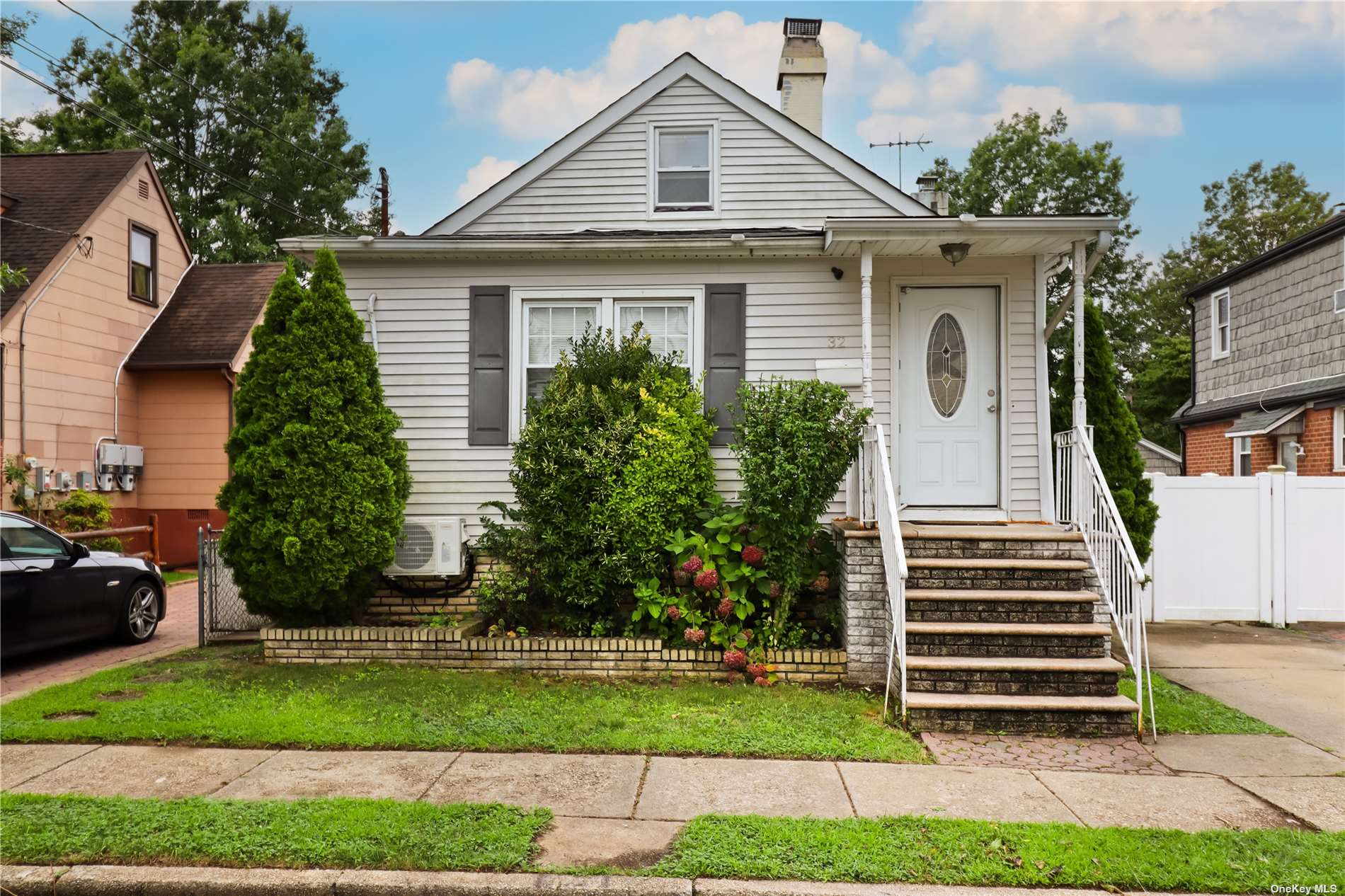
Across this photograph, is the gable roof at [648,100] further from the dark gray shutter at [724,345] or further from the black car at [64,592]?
the black car at [64,592]

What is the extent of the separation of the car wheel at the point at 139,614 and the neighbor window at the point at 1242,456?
17.1m

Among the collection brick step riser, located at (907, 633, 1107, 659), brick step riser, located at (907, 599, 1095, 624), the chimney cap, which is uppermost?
the chimney cap

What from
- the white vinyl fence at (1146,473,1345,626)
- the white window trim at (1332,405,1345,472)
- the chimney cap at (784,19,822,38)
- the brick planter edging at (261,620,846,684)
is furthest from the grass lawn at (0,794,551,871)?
the white window trim at (1332,405,1345,472)

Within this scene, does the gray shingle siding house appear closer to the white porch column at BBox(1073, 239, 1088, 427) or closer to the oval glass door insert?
the white porch column at BBox(1073, 239, 1088, 427)

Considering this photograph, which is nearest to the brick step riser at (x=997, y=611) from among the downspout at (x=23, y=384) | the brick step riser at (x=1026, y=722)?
the brick step riser at (x=1026, y=722)

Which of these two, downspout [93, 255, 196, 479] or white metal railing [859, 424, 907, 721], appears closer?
white metal railing [859, 424, 907, 721]

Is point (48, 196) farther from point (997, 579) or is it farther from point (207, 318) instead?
point (997, 579)

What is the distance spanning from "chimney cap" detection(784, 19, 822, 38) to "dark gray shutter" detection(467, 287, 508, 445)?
6.44 meters

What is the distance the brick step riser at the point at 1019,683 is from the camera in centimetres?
582

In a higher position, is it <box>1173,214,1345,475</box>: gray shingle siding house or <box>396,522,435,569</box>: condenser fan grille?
<box>1173,214,1345,475</box>: gray shingle siding house

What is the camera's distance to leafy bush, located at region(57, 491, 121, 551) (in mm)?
12398

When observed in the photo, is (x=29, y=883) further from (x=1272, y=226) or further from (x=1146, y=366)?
(x=1272, y=226)

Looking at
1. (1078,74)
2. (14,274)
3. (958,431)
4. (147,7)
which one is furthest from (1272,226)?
(147,7)

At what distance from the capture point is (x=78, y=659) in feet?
25.9
